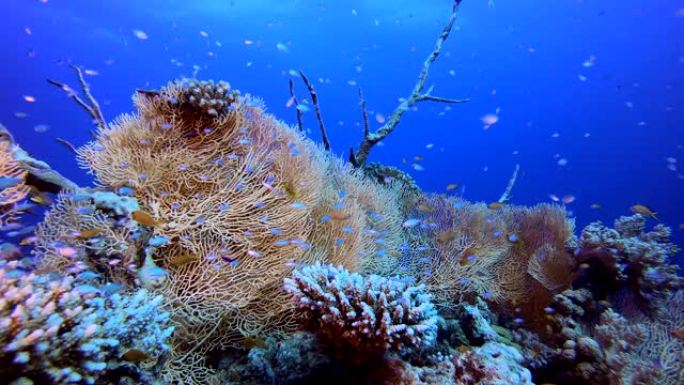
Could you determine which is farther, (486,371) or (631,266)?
(631,266)

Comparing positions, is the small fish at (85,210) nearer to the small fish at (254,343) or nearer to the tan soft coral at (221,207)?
the tan soft coral at (221,207)

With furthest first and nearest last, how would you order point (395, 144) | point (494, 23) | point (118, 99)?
point (395, 144) → point (118, 99) → point (494, 23)

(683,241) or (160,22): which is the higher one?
(683,241)

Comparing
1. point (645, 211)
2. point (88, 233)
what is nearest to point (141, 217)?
point (88, 233)

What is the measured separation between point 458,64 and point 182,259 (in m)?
72.7

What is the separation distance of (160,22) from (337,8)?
22960 mm

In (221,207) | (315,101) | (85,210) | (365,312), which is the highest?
(315,101)

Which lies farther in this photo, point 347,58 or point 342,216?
point 347,58

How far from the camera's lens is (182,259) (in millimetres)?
3684

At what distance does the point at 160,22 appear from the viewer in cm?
4450

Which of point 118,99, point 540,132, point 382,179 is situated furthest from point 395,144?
point 382,179

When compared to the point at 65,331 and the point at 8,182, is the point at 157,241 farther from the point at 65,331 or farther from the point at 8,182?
the point at 8,182

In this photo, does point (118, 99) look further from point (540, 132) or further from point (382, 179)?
point (540, 132)

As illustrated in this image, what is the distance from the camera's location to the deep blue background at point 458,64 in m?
43.8
